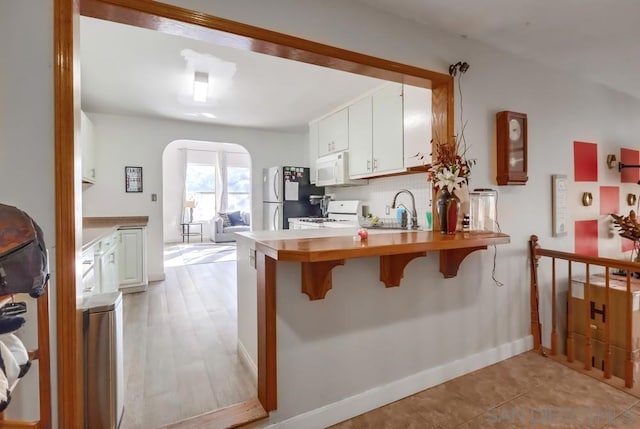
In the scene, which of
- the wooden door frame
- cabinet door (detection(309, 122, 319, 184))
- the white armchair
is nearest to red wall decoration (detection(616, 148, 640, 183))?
cabinet door (detection(309, 122, 319, 184))

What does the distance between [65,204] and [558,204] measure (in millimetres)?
3328

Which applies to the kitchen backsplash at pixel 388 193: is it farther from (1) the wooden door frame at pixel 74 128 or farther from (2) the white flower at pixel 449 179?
(1) the wooden door frame at pixel 74 128

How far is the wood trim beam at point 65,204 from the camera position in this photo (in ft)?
3.83

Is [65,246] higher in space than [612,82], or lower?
lower

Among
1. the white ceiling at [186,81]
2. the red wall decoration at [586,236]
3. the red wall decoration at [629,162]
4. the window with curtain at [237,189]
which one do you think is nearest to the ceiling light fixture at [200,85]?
the white ceiling at [186,81]

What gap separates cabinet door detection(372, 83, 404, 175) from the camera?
9.43 feet

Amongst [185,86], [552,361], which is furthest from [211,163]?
[552,361]

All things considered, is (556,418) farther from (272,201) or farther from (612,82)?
(272,201)

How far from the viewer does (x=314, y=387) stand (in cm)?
171

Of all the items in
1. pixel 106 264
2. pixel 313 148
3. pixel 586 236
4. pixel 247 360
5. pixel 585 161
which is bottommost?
pixel 247 360

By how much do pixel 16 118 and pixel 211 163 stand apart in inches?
328

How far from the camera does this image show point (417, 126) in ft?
8.18

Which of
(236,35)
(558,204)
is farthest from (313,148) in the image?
(236,35)

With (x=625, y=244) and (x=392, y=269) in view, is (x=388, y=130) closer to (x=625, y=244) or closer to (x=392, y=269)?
(x=392, y=269)
